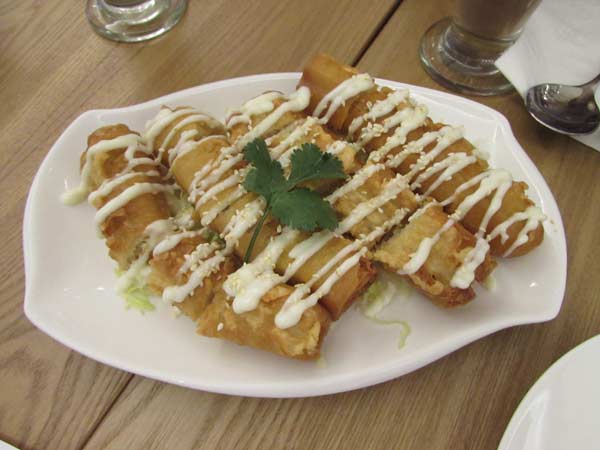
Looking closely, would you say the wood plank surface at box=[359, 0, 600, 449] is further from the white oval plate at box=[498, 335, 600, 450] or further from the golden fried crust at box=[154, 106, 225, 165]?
the golden fried crust at box=[154, 106, 225, 165]

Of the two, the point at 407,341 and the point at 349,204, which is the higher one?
the point at 349,204

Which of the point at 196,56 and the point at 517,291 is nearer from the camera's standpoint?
the point at 517,291

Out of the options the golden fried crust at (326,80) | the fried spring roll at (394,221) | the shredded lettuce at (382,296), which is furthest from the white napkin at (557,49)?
the shredded lettuce at (382,296)

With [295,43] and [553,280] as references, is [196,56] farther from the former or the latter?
[553,280]

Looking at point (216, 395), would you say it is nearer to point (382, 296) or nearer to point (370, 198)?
point (382, 296)

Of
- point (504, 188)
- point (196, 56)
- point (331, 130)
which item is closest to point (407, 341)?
point (504, 188)

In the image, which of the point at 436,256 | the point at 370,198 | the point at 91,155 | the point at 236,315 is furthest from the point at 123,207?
→ the point at 436,256

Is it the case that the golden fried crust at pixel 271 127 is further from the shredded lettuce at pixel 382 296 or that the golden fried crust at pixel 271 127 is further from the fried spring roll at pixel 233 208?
the shredded lettuce at pixel 382 296
